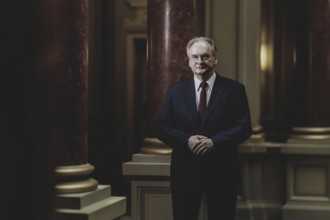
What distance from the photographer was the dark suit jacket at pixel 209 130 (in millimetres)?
3227

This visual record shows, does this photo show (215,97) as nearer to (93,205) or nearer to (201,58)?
(201,58)

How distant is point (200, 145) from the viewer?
126 inches

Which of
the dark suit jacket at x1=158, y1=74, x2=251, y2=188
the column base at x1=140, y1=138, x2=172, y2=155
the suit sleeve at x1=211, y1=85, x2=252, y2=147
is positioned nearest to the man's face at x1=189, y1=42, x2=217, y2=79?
the dark suit jacket at x1=158, y1=74, x2=251, y2=188

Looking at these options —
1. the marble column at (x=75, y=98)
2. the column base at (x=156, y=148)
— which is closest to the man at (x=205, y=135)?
the marble column at (x=75, y=98)

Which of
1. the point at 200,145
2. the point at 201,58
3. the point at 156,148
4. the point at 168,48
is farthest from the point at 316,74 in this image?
the point at 200,145

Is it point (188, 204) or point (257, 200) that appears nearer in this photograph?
point (188, 204)

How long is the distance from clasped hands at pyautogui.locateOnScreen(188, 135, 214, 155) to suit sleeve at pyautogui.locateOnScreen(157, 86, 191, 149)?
0.13 feet

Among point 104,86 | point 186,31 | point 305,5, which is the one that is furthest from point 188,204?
point 104,86

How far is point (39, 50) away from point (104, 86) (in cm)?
824

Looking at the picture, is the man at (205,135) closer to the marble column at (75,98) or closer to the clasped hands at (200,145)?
the clasped hands at (200,145)

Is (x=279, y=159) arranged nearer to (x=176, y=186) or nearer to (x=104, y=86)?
(x=176, y=186)

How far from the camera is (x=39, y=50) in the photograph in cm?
67

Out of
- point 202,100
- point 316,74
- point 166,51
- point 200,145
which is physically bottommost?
point 200,145

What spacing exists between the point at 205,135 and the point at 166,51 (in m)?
1.29
